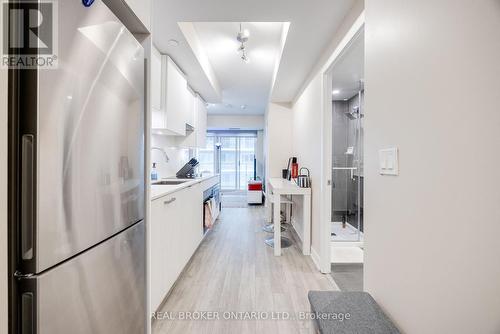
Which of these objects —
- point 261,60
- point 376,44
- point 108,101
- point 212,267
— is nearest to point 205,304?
point 212,267

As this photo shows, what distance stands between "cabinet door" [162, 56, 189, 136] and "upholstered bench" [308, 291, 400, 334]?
229cm

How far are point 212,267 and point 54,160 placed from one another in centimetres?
215

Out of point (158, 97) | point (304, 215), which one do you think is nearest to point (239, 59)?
point (158, 97)

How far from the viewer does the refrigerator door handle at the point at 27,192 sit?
0.63 metres

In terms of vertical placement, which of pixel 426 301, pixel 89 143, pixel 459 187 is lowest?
pixel 426 301

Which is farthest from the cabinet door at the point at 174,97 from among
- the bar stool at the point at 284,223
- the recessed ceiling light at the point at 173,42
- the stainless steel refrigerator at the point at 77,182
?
the bar stool at the point at 284,223

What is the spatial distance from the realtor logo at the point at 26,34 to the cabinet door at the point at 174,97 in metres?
1.91

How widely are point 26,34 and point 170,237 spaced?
5.04ft

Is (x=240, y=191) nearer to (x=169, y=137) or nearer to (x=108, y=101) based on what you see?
(x=169, y=137)

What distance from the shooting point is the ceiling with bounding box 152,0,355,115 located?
5.59 ft

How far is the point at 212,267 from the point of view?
8.12 ft

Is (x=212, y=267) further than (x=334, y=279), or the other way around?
(x=212, y=267)

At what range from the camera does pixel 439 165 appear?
0.75 m

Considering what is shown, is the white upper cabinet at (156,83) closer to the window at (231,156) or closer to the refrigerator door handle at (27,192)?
the refrigerator door handle at (27,192)
